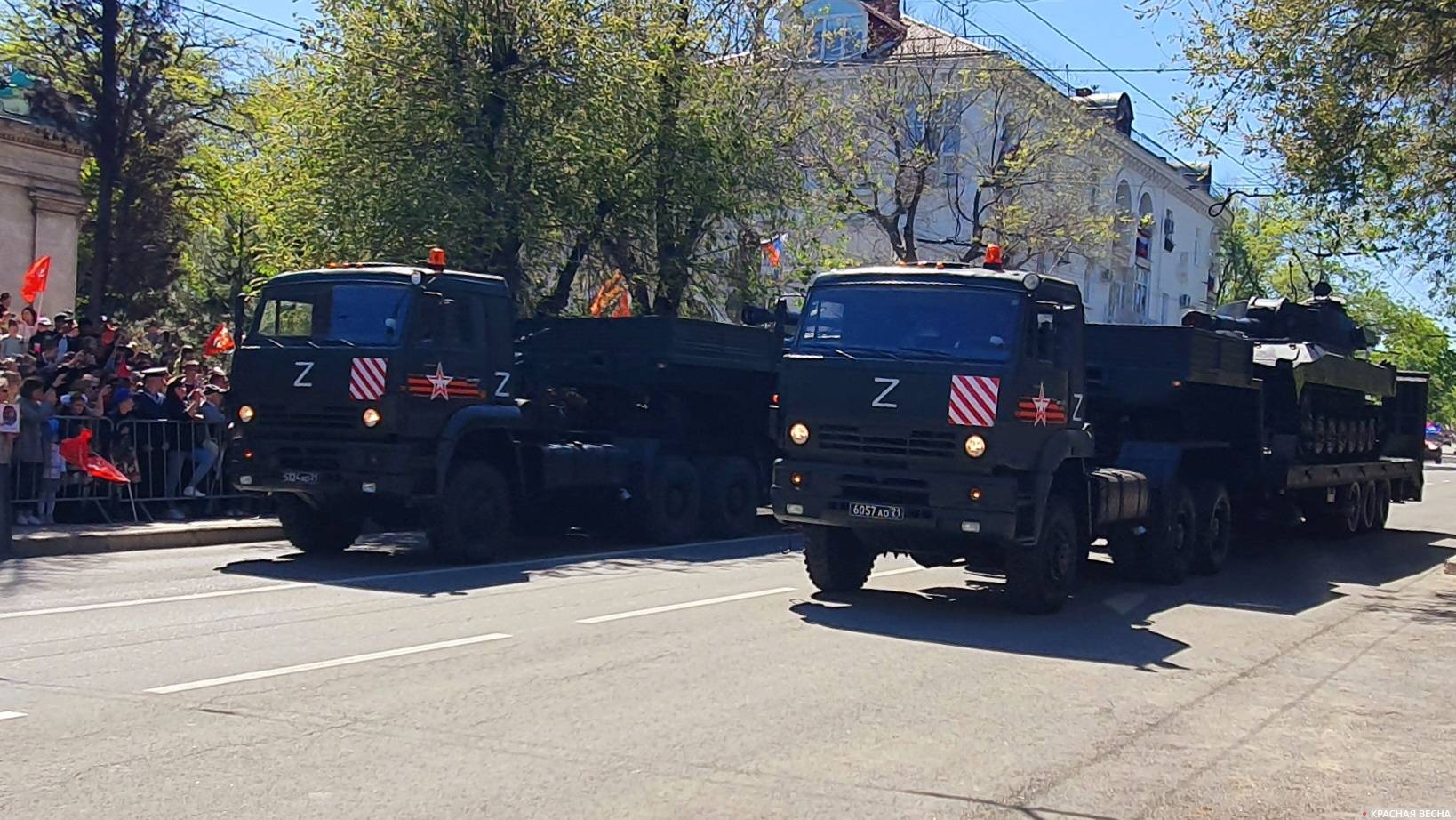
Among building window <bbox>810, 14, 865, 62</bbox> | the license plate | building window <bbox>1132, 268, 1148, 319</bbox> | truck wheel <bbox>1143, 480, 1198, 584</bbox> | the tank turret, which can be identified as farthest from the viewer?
building window <bbox>1132, 268, 1148, 319</bbox>

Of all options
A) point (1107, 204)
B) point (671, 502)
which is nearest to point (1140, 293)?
point (1107, 204)

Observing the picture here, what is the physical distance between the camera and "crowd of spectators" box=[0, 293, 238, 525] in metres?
16.7

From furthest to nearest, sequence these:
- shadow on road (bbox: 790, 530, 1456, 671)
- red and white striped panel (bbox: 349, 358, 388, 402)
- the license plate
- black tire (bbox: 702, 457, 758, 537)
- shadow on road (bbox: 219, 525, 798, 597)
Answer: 1. black tire (bbox: 702, 457, 758, 537)
2. red and white striped panel (bbox: 349, 358, 388, 402)
3. shadow on road (bbox: 219, 525, 798, 597)
4. the license plate
5. shadow on road (bbox: 790, 530, 1456, 671)

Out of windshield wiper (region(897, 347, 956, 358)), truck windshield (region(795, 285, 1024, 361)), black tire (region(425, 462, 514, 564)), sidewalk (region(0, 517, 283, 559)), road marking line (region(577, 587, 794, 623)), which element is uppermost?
truck windshield (region(795, 285, 1024, 361))

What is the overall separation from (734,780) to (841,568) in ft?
22.0

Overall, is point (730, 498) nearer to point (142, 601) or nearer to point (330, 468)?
point (330, 468)

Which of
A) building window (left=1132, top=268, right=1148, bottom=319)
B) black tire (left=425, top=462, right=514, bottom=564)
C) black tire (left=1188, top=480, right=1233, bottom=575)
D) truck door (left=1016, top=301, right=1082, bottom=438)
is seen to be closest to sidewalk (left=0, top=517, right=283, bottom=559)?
black tire (left=425, top=462, right=514, bottom=564)

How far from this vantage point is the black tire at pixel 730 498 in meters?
20.0

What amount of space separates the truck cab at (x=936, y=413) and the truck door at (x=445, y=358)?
3.99 m

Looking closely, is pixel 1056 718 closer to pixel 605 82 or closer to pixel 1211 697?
pixel 1211 697

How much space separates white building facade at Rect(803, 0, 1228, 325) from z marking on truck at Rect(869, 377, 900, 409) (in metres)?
19.1

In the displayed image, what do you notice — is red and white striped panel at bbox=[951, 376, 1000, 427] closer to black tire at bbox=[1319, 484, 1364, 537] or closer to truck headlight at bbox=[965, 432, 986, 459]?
truck headlight at bbox=[965, 432, 986, 459]

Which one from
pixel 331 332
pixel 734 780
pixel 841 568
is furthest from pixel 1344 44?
pixel 734 780

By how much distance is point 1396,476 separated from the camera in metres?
24.6
